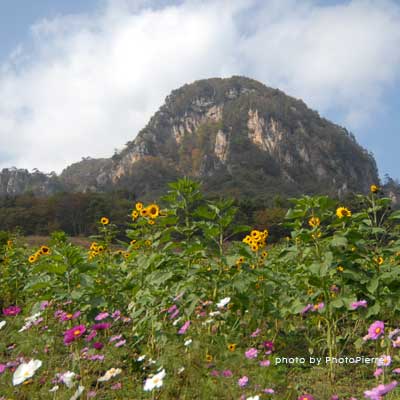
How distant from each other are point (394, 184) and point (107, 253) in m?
147

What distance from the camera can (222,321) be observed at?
3.66 meters

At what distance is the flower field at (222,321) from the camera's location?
9.02 ft

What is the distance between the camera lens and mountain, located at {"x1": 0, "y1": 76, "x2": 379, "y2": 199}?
5271 inches

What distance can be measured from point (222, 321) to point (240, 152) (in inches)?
5506

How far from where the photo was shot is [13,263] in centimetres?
629

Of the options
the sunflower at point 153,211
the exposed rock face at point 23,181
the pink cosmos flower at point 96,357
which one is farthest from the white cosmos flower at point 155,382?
the exposed rock face at point 23,181

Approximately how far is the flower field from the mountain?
4358 inches

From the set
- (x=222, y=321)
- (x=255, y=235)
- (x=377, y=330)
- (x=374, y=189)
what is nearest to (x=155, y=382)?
(x=377, y=330)

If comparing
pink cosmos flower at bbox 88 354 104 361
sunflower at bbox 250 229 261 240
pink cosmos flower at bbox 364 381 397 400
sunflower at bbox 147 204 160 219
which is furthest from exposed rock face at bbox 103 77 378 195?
pink cosmos flower at bbox 364 381 397 400

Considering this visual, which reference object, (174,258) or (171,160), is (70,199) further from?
(171,160)

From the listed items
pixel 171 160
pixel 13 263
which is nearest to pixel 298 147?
pixel 171 160

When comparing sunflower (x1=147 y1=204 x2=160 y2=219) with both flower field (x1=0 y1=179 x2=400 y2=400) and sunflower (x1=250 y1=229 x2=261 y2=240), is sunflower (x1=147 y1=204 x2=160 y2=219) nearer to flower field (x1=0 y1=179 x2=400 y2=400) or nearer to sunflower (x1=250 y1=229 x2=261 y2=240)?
flower field (x1=0 y1=179 x2=400 y2=400)

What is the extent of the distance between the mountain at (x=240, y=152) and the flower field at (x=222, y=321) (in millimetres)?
110699

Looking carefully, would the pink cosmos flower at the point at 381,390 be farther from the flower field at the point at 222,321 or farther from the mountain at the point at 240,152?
the mountain at the point at 240,152
